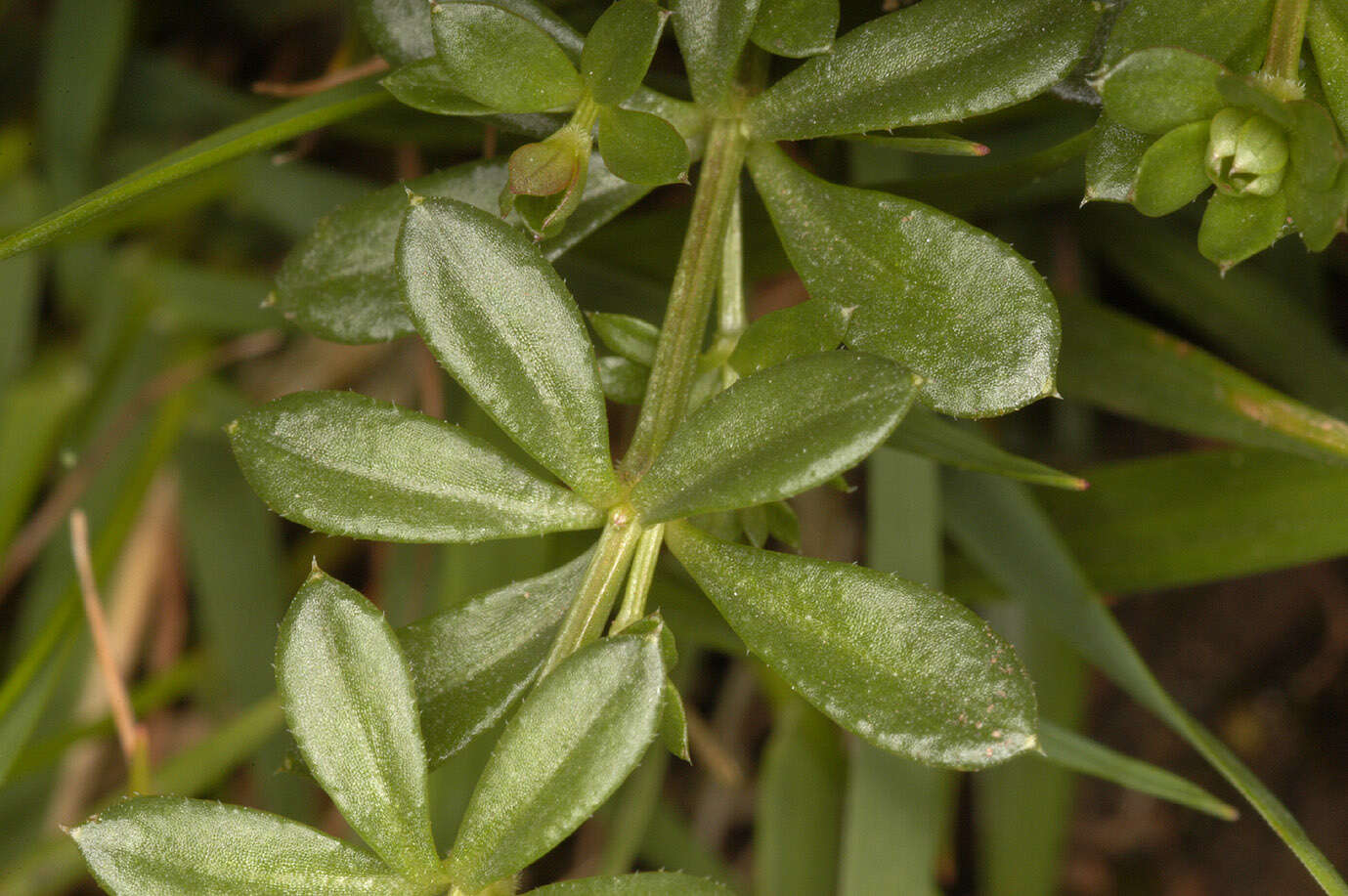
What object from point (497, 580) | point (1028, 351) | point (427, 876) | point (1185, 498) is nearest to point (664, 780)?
point (497, 580)

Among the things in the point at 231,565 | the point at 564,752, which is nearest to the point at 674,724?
the point at 564,752

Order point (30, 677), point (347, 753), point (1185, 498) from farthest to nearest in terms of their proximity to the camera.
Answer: point (1185, 498) → point (30, 677) → point (347, 753)

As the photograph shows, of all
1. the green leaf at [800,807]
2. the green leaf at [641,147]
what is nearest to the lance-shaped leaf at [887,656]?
the green leaf at [641,147]

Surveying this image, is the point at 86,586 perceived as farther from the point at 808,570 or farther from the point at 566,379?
the point at 808,570

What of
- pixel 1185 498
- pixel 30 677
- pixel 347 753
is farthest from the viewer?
pixel 1185 498

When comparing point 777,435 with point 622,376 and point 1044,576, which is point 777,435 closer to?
point 622,376

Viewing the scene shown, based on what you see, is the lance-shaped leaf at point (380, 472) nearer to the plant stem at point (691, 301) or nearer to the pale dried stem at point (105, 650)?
the plant stem at point (691, 301)

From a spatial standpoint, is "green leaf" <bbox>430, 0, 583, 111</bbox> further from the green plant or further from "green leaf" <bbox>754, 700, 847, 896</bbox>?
"green leaf" <bbox>754, 700, 847, 896</bbox>
